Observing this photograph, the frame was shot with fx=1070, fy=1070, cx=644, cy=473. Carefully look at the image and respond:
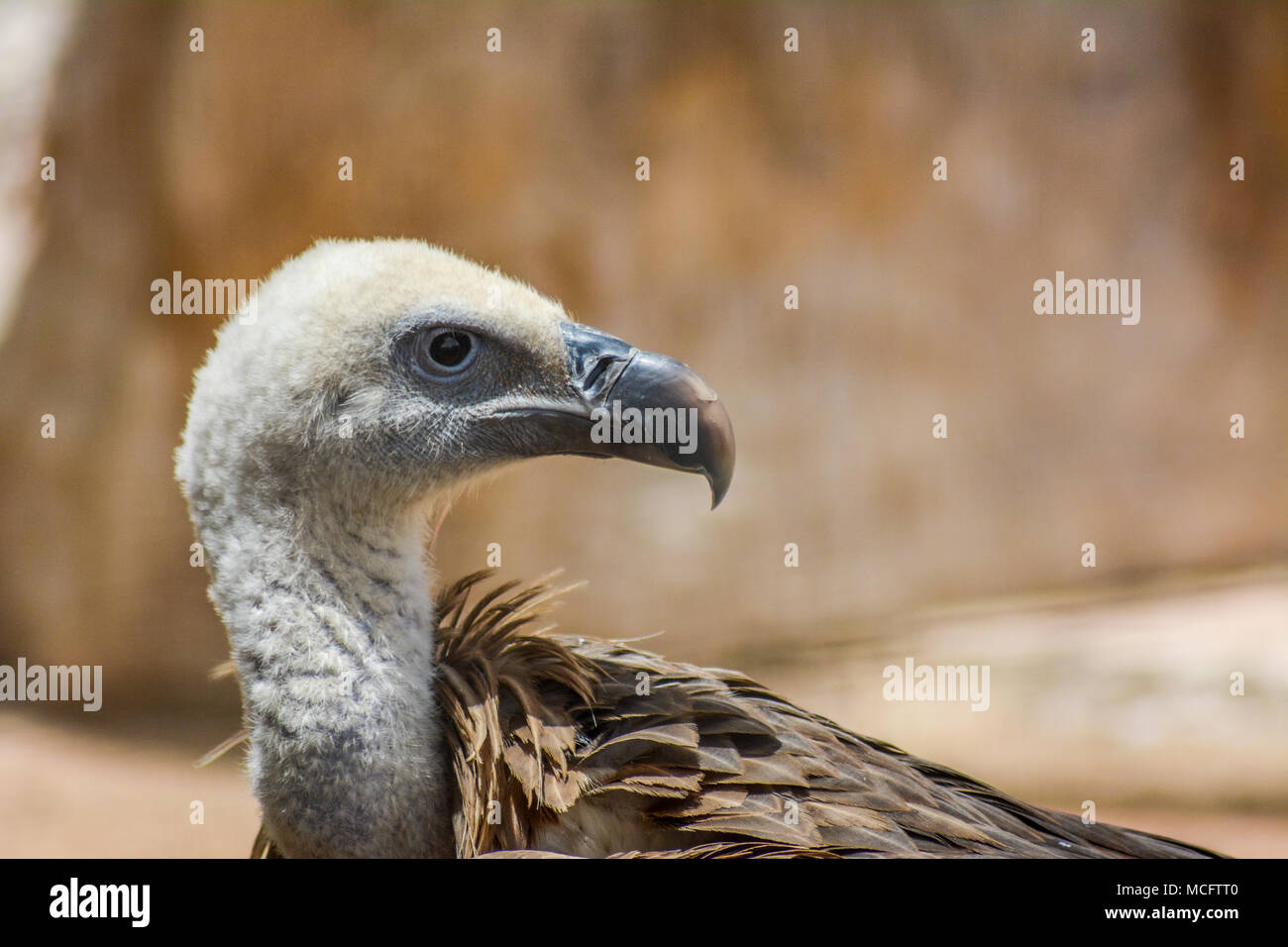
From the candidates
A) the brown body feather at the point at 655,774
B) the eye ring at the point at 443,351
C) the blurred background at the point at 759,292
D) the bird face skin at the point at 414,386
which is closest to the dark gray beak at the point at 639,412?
the bird face skin at the point at 414,386

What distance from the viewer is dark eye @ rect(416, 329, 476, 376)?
67.3 inches

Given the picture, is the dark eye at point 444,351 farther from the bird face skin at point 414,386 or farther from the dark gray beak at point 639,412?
the dark gray beak at point 639,412

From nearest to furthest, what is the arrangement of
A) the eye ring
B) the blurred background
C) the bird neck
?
the bird neck < the eye ring < the blurred background

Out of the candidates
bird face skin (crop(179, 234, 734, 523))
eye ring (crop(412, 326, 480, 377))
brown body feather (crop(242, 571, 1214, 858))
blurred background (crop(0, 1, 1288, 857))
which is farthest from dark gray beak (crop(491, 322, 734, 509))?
blurred background (crop(0, 1, 1288, 857))

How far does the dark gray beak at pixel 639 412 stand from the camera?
1630 mm

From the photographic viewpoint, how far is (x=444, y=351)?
1.73 m

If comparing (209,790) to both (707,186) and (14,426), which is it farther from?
(707,186)

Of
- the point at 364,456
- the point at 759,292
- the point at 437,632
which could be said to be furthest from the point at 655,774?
the point at 759,292

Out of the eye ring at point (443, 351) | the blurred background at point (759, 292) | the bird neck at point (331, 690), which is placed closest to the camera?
the bird neck at point (331, 690)

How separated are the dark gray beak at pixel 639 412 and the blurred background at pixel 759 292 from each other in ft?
9.25

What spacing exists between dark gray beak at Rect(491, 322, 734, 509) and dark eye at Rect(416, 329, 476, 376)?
0.12 m

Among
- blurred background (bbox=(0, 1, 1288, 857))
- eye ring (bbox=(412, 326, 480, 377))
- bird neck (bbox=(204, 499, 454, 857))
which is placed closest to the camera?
bird neck (bbox=(204, 499, 454, 857))

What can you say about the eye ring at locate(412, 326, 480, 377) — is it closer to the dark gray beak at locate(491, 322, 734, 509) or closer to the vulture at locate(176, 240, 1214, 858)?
the vulture at locate(176, 240, 1214, 858)

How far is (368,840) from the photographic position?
1.55 meters
